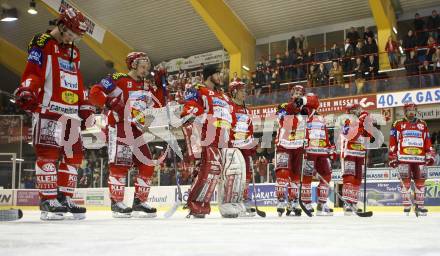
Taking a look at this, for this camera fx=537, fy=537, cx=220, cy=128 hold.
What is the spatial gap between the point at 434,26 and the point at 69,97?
14.0m

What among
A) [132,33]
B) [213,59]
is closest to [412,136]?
[213,59]

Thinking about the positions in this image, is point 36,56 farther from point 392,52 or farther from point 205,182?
point 392,52

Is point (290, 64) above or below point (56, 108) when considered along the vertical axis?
above

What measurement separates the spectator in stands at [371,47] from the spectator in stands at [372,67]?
2.05ft

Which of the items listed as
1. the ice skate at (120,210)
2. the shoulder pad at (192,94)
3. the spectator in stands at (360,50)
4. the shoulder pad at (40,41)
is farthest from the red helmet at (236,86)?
the spectator in stands at (360,50)

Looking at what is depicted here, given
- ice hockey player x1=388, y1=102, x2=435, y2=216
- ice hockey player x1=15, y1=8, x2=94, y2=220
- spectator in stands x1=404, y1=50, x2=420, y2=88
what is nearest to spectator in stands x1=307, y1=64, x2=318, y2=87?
spectator in stands x1=404, y1=50, x2=420, y2=88

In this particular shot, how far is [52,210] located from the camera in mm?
4680

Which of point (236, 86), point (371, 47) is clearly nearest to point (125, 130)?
point (236, 86)

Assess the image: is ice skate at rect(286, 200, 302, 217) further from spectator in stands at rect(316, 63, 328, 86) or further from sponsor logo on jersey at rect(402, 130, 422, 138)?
spectator in stands at rect(316, 63, 328, 86)

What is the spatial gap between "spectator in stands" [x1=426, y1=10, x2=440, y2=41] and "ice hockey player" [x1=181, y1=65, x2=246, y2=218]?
12.0m

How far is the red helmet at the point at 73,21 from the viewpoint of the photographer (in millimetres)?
4902

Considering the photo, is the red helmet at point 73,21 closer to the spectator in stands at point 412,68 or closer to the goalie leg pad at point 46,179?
the goalie leg pad at point 46,179

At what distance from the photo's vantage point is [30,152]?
16.3 metres

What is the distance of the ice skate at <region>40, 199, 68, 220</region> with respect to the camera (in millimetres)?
4680
